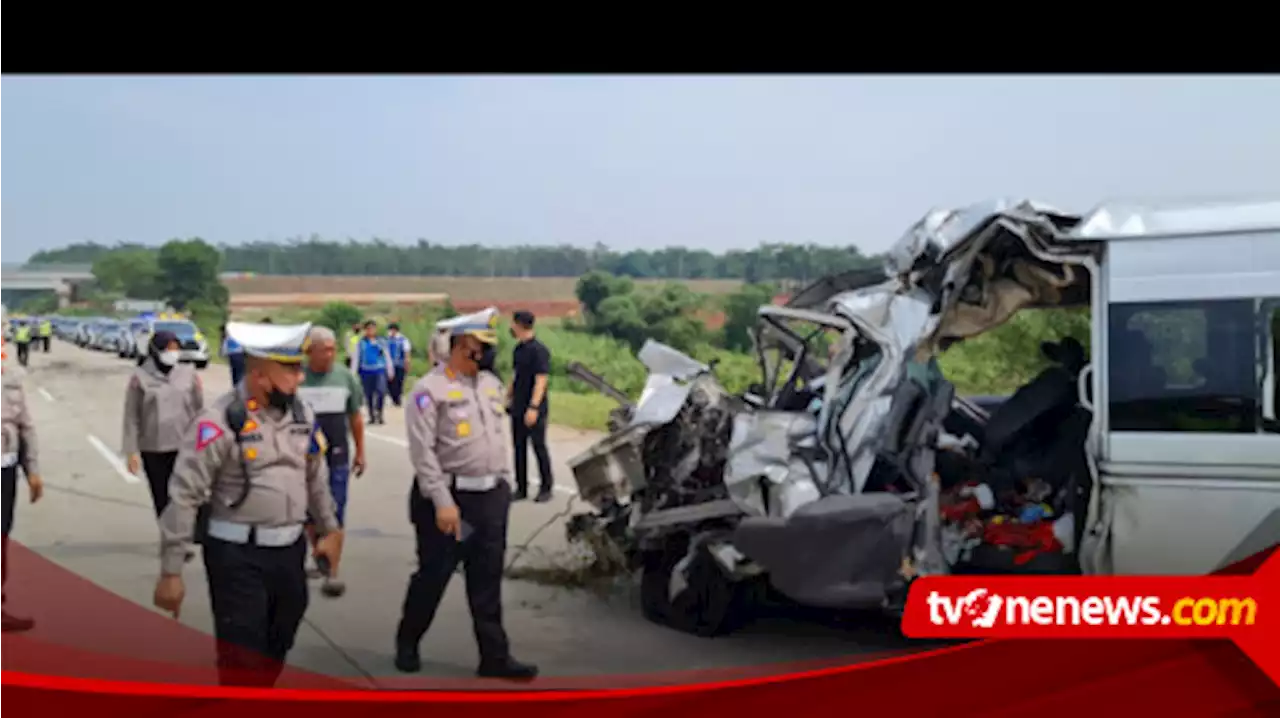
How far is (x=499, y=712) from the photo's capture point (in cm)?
293

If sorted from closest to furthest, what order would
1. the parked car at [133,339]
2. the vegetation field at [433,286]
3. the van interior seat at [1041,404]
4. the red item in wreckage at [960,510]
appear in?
the vegetation field at [433,286] → the parked car at [133,339] → the van interior seat at [1041,404] → the red item in wreckage at [960,510]

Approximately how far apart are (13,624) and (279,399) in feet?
2.68

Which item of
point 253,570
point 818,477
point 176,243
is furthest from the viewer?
point 818,477

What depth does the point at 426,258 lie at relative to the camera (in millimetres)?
2795

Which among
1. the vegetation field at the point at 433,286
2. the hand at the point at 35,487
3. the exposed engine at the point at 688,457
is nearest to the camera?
the vegetation field at the point at 433,286

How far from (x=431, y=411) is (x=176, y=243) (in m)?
0.72

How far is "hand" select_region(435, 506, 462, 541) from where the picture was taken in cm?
302

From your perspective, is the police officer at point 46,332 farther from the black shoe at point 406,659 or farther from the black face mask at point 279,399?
the black shoe at point 406,659

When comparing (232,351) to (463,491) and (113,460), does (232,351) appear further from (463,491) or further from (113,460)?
(463,491)

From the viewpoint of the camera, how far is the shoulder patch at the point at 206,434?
9.76 ft

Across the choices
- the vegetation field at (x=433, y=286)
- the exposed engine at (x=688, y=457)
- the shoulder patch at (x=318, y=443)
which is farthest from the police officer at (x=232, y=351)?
the exposed engine at (x=688, y=457)

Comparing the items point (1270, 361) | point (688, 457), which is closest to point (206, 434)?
point (688, 457)
